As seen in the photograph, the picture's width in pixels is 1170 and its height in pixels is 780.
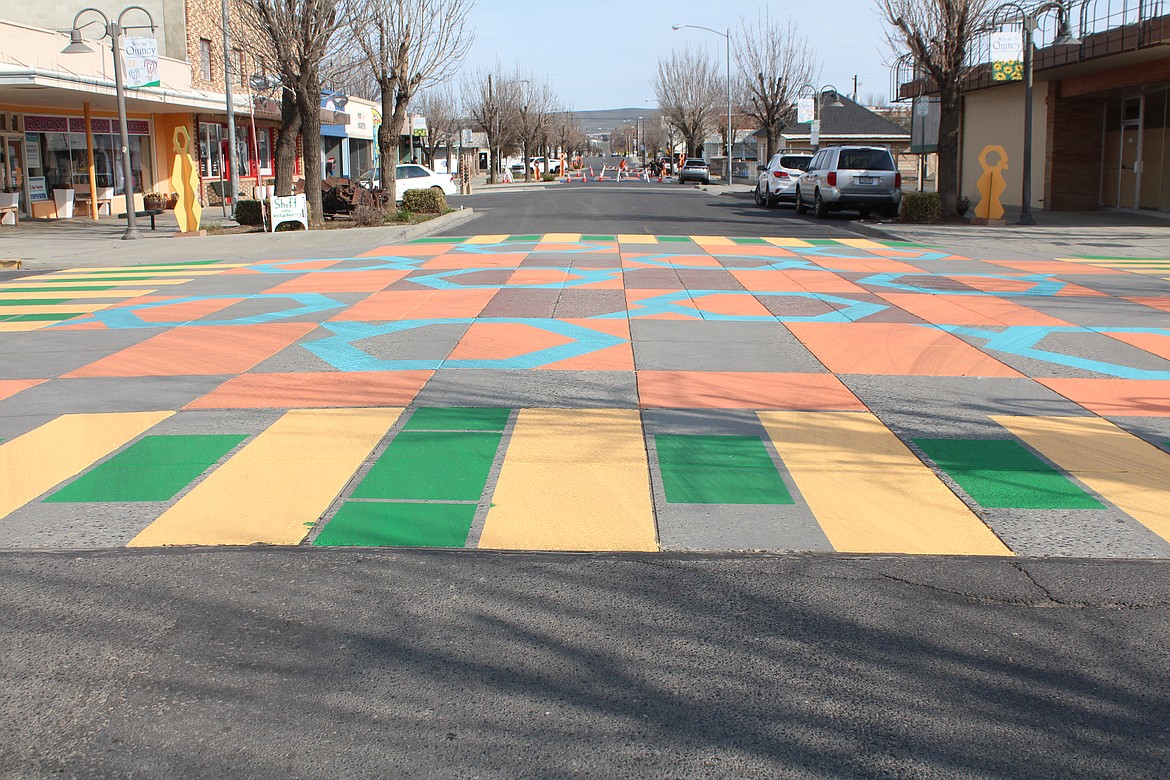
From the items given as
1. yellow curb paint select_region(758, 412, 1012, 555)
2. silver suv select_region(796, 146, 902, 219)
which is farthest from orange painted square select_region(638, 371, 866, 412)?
silver suv select_region(796, 146, 902, 219)

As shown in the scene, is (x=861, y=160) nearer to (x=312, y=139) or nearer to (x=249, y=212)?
(x=312, y=139)

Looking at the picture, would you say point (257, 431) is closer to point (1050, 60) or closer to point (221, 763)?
point (221, 763)

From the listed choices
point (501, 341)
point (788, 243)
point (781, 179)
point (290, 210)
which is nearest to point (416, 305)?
point (501, 341)

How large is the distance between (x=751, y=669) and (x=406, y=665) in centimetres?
124

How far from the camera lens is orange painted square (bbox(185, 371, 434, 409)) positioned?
8.23 metres

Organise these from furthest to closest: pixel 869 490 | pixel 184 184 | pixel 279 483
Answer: pixel 184 184 < pixel 279 483 < pixel 869 490

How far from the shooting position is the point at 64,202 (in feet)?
101

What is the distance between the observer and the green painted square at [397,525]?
538 cm

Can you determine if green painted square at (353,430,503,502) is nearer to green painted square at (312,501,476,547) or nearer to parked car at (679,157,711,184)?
green painted square at (312,501,476,547)

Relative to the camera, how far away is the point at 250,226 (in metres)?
26.5

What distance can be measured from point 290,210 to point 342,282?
10301 mm

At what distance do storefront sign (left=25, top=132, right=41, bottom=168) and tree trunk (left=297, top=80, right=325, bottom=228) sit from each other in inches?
346

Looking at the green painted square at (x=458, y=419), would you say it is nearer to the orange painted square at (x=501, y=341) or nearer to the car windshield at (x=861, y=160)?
the orange painted square at (x=501, y=341)

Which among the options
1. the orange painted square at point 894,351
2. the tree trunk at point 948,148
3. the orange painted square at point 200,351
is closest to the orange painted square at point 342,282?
the orange painted square at point 200,351
